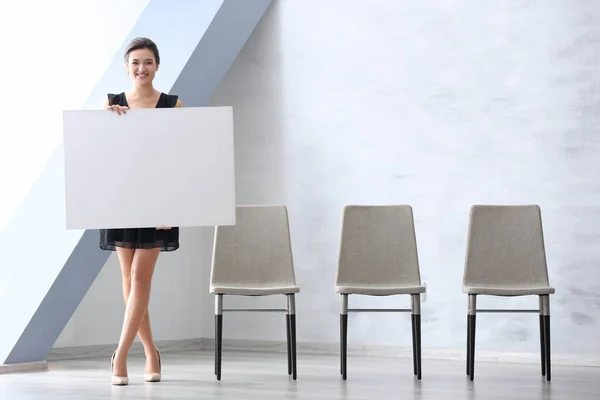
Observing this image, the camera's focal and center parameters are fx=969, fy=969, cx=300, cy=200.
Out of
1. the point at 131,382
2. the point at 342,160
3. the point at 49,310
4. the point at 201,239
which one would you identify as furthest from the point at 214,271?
the point at 201,239

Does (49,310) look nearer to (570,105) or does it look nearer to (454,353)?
(454,353)

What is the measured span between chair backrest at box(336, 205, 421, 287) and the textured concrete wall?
0.79 m

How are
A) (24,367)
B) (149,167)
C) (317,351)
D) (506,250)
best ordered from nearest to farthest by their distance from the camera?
1. (149,167)
2. (506,250)
3. (24,367)
4. (317,351)

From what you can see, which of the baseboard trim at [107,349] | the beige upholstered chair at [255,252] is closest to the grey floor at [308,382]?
the baseboard trim at [107,349]

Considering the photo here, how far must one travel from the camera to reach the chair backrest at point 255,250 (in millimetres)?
4641

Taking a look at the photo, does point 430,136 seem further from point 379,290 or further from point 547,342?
point 547,342

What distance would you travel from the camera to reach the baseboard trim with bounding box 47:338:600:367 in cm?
509

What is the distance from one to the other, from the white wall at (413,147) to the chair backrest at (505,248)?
57 cm

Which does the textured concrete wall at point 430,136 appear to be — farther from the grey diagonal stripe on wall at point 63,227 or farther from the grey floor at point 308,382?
the grey diagonal stripe on wall at point 63,227

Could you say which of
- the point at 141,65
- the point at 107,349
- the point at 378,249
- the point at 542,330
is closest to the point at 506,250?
the point at 542,330

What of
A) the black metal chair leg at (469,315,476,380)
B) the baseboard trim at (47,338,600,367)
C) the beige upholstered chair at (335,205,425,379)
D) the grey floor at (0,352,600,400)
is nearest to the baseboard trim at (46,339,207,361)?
the baseboard trim at (47,338,600,367)

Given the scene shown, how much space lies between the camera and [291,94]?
6.05 metres

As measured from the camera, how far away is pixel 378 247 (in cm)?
468

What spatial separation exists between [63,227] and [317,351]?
1.75 metres
